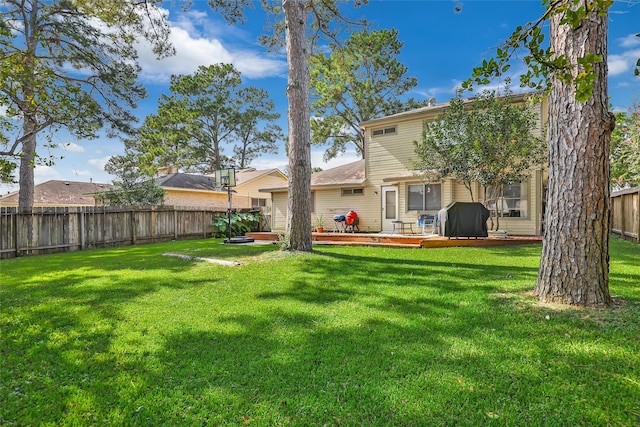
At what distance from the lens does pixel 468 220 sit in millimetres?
10336

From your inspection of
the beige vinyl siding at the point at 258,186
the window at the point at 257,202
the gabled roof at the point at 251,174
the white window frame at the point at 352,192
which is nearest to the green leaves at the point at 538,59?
the white window frame at the point at 352,192

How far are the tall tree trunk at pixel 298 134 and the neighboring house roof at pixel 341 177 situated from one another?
798 cm

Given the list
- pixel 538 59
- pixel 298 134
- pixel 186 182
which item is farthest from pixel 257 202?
pixel 538 59

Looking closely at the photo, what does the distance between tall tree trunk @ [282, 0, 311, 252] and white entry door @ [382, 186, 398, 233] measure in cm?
778

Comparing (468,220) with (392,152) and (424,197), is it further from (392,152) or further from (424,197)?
(392,152)

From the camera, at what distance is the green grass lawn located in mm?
2076

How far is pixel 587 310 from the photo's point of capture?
3.38 meters

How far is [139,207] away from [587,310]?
13.9 meters

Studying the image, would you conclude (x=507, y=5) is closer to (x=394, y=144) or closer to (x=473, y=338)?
(x=394, y=144)

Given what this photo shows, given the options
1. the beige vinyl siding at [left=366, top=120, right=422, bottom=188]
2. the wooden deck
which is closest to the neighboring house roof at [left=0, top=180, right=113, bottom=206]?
the beige vinyl siding at [left=366, top=120, right=422, bottom=188]

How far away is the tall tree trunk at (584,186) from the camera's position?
3459 mm

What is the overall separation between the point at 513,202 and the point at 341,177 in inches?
306

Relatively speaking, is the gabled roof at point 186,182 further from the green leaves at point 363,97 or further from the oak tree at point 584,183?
the oak tree at point 584,183

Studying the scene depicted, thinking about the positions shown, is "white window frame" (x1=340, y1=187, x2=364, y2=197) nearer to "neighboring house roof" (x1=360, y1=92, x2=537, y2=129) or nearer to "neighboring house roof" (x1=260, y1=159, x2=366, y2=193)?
"neighboring house roof" (x1=260, y1=159, x2=366, y2=193)
